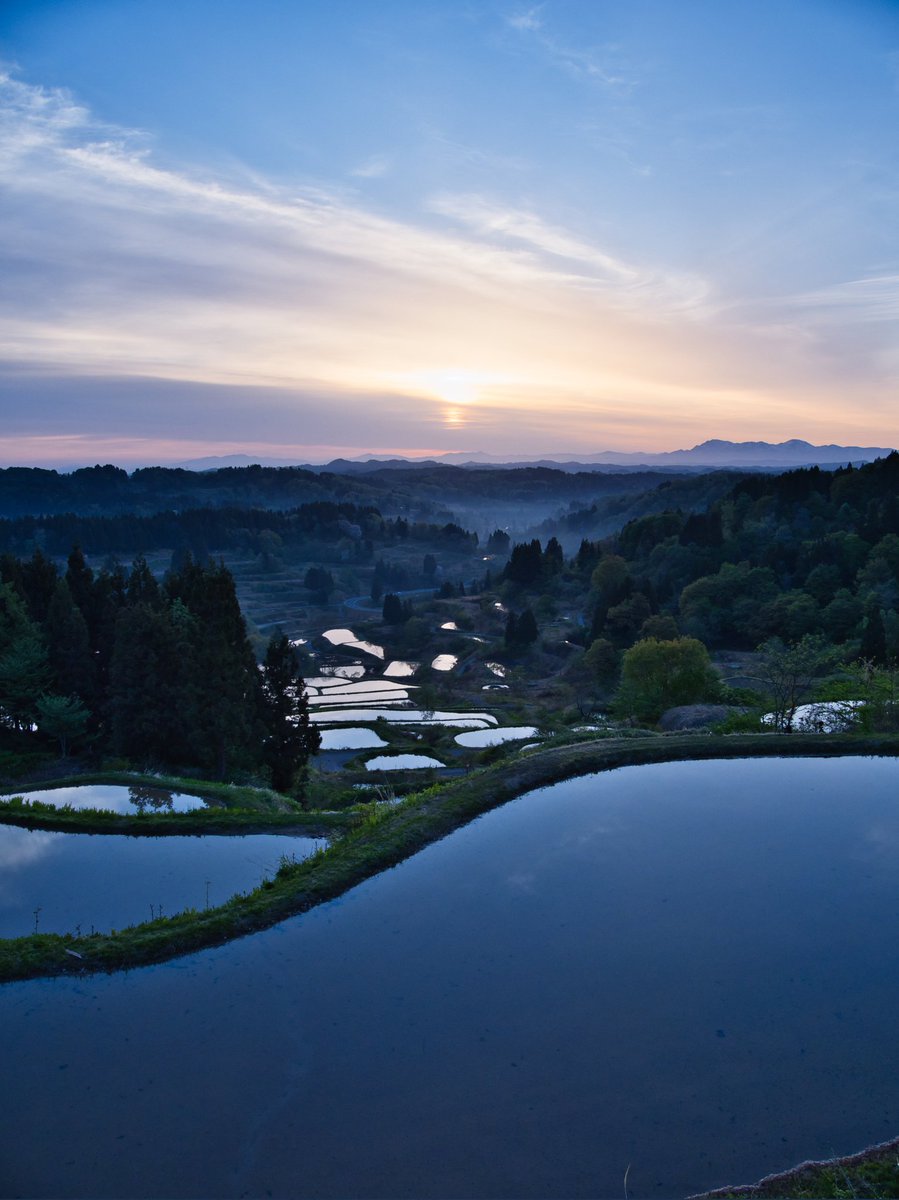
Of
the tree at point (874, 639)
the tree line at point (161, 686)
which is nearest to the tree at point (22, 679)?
the tree line at point (161, 686)

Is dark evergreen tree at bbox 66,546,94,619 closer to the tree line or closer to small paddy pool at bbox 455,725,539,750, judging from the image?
the tree line

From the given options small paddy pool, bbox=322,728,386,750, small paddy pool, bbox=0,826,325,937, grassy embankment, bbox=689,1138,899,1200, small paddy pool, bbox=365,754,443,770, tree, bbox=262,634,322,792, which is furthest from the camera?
small paddy pool, bbox=322,728,386,750

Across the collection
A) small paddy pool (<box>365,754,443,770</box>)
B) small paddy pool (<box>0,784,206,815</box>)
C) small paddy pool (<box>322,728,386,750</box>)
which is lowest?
small paddy pool (<box>322,728,386,750</box>)

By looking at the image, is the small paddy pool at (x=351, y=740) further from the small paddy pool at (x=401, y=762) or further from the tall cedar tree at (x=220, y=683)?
the tall cedar tree at (x=220, y=683)

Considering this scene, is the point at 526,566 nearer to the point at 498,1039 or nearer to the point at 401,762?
the point at 401,762

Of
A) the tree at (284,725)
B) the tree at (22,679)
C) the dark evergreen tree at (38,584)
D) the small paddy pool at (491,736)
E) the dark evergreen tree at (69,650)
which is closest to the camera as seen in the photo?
the tree at (284,725)

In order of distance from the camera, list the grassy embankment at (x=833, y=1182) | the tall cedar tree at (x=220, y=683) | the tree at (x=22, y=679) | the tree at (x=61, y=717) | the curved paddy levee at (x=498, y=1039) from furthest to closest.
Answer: the tree at (x=22, y=679) → the tree at (x=61, y=717) → the tall cedar tree at (x=220, y=683) → the curved paddy levee at (x=498, y=1039) → the grassy embankment at (x=833, y=1182)

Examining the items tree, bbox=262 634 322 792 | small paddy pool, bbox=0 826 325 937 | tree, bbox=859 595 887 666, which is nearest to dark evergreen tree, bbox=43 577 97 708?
tree, bbox=262 634 322 792
